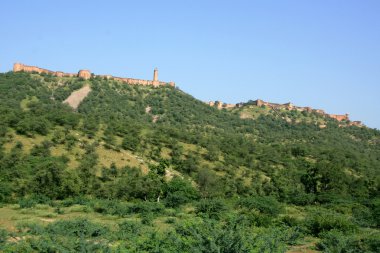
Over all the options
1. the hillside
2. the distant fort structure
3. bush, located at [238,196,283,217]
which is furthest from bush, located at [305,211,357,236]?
the distant fort structure

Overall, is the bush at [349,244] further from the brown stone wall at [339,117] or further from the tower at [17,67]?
the brown stone wall at [339,117]

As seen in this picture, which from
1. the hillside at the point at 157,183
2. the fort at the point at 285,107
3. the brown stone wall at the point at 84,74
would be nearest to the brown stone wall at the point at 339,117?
the fort at the point at 285,107

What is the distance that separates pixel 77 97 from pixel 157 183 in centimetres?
4999

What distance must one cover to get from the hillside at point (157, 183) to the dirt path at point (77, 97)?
1032mm

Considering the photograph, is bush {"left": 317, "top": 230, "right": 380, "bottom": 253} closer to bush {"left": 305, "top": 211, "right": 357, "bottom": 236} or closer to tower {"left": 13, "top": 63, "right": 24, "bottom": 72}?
bush {"left": 305, "top": 211, "right": 357, "bottom": 236}

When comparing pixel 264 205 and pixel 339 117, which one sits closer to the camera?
pixel 264 205

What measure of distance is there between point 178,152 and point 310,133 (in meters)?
52.7

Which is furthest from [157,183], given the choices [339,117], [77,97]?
[339,117]

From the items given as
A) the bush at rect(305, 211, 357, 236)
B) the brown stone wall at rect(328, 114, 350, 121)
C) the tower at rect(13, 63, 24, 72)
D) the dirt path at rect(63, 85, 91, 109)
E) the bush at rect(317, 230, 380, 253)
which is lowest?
the bush at rect(317, 230, 380, 253)

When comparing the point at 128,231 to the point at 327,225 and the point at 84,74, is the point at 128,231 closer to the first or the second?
the point at 327,225

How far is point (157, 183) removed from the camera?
42.1 metres

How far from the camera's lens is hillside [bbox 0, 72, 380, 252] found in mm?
18906

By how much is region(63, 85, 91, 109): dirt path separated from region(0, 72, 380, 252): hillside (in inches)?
40.6

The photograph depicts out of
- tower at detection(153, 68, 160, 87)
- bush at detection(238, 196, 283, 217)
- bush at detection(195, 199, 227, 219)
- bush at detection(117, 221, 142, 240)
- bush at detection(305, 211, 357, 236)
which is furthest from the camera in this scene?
tower at detection(153, 68, 160, 87)
